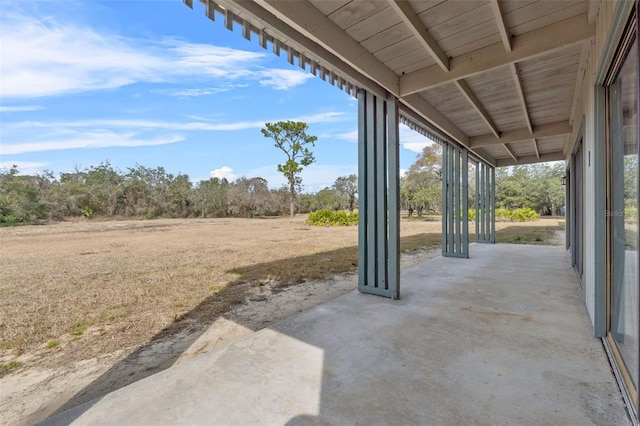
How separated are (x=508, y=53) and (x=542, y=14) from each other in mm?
345

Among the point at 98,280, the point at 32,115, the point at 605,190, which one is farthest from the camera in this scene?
the point at 32,115

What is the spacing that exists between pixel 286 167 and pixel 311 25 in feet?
77.3

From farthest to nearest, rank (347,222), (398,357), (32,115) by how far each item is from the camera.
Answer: (32,115)
(347,222)
(398,357)

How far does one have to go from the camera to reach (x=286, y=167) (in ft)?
82.3

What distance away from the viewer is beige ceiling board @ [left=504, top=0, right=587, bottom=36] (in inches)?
76.8

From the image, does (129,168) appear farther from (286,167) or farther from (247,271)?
(247,271)

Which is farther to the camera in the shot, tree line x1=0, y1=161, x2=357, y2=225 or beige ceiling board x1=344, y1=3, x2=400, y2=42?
tree line x1=0, y1=161, x2=357, y2=225

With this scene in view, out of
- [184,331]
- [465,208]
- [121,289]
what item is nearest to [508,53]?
[184,331]

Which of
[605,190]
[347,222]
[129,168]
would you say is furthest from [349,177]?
[605,190]

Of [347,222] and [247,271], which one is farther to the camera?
[347,222]

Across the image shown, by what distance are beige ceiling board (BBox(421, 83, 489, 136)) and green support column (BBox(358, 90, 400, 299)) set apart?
0.73m

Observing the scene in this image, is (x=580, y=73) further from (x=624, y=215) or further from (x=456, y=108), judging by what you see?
(x=624, y=215)

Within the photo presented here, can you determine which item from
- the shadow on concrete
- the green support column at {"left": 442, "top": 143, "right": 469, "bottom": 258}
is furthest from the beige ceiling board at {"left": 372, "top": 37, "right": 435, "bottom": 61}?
the green support column at {"left": 442, "top": 143, "right": 469, "bottom": 258}

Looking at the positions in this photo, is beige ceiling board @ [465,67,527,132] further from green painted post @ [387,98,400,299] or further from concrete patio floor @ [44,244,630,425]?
concrete patio floor @ [44,244,630,425]
